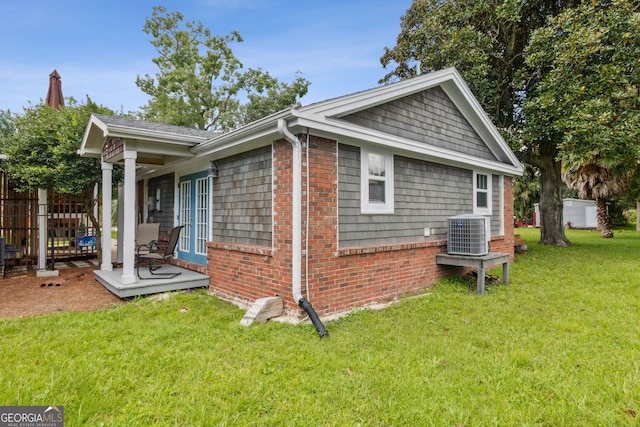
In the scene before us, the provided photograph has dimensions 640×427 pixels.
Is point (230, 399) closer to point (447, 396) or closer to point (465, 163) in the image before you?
point (447, 396)

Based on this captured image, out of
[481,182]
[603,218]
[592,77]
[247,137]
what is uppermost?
[592,77]

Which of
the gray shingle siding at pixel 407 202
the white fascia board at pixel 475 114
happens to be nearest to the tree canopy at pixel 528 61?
the white fascia board at pixel 475 114

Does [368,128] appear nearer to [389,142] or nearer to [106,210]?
[389,142]

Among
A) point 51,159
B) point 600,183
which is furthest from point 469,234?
point 600,183

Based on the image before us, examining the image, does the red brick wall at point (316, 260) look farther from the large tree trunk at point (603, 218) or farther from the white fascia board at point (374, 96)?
the large tree trunk at point (603, 218)

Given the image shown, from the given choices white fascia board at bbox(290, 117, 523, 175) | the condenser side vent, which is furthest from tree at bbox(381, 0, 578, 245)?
the condenser side vent

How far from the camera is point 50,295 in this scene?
5898mm

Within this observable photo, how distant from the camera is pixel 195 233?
712 cm

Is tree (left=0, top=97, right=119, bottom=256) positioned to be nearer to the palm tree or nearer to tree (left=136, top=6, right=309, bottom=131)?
tree (left=136, top=6, right=309, bottom=131)

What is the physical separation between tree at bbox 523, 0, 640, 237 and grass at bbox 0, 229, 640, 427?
6.24m

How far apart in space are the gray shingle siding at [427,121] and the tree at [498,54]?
4.73 m

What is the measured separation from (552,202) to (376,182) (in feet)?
36.6

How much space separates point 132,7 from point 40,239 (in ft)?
23.2

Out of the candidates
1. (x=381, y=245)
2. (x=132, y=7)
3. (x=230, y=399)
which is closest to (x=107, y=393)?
(x=230, y=399)
